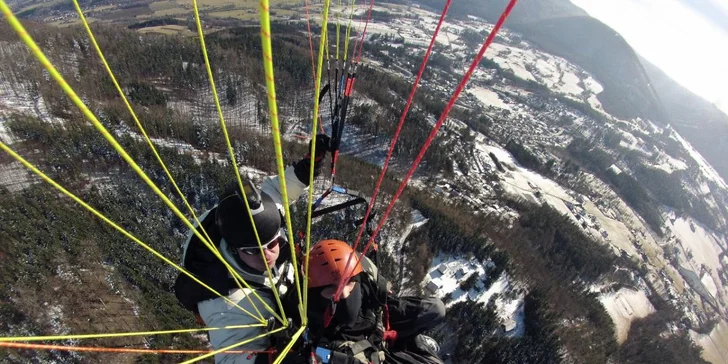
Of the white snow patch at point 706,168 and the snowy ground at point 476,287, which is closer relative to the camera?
the snowy ground at point 476,287

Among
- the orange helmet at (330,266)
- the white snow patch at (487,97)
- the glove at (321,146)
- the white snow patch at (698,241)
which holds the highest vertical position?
the glove at (321,146)

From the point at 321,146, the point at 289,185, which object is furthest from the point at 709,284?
the point at 289,185

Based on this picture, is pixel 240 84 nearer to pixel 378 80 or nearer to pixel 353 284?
pixel 378 80

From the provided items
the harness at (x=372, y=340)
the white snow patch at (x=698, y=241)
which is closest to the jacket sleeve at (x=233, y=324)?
the harness at (x=372, y=340)

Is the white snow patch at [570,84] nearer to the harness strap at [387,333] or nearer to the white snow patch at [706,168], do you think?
the white snow patch at [706,168]

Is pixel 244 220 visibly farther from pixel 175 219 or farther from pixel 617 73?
pixel 617 73

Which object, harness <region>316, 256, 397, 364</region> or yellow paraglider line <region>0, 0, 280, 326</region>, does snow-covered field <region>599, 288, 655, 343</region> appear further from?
yellow paraglider line <region>0, 0, 280, 326</region>

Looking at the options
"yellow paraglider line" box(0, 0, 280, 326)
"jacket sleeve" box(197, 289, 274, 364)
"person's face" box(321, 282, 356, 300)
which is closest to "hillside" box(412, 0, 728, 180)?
"person's face" box(321, 282, 356, 300)
